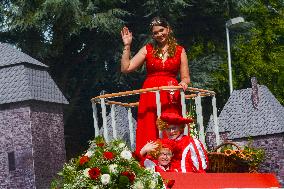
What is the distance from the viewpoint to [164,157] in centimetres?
800

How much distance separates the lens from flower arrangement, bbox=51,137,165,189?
6.72m

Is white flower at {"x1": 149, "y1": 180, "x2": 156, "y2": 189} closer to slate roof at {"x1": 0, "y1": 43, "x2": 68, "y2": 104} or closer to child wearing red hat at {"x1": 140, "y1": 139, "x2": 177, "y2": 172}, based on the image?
child wearing red hat at {"x1": 140, "y1": 139, "x2": 177, "y2": 172}

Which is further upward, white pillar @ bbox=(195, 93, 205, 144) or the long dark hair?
the long dark hair

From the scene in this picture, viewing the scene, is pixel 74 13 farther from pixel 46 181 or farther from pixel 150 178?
pixel 150 178

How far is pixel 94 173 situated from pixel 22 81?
30.1 m

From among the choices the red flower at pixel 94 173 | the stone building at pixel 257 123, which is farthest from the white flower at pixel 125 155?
the stone building at pixel 257 123

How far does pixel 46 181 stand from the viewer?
34000mm

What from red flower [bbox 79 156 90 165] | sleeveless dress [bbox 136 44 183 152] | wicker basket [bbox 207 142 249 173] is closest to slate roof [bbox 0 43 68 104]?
sleeveless dress [bbox 136 44 183 152]

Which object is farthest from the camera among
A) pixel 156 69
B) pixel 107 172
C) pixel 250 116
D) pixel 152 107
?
pixel 250 116

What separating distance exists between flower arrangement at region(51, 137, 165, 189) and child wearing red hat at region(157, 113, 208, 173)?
48.9 inches

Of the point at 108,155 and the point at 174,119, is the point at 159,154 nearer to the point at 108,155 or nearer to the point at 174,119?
the point at 174,119

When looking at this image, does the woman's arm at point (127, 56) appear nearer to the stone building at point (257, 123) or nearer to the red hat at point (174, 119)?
the red hat at point (174, 119)

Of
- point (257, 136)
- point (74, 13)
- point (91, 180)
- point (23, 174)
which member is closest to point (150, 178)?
point (91, 180)

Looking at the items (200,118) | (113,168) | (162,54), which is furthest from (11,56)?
(113,168)
